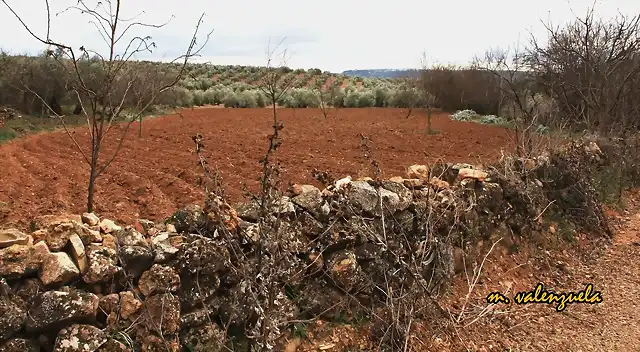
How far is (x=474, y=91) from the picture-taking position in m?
22.8

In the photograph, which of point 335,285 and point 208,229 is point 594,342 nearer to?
point 335,285

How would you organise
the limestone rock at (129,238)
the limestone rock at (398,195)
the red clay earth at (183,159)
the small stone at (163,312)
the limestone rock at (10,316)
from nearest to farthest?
the limestone rock at (10,316), the small stone at (163,312), the limestone rock at (129,238), the limestone rock at (398,195), the red clay earth at (183,159)

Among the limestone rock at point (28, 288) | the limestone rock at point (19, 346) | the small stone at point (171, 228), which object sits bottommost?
the limestone rock at point (19, 346)

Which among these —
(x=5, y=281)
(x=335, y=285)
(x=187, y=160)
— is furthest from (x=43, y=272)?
(x=187, y=160)

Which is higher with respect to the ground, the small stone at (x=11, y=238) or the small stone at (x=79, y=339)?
the small stone at (x=11, y=238)

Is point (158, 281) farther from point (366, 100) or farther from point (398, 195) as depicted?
point (366, 100)

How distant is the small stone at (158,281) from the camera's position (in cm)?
309

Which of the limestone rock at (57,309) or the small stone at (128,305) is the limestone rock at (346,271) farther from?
the limestone rock at (57,309)

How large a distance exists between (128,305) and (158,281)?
22 centimetres

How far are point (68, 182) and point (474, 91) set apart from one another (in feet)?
62.1

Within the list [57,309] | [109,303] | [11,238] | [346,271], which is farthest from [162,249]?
[346,271]

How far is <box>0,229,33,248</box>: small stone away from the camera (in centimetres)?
280

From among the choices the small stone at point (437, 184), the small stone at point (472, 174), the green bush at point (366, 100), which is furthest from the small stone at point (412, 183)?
the green bush at point (366, 100)

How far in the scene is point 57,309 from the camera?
2.73m
